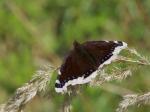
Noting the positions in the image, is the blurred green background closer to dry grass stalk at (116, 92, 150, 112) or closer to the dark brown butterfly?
the dark brown butterfly

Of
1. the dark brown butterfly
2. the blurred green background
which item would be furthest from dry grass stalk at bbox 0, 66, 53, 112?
the blurred green background

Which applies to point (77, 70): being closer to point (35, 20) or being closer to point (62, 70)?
point (62, 70)

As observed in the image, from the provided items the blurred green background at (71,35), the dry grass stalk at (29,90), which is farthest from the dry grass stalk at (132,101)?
the blurred green background at (71,35)

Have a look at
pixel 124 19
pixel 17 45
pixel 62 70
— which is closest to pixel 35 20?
pixel 17 45

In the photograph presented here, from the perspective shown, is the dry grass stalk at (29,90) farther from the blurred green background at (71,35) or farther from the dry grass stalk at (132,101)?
the blurred green background at (71,35)

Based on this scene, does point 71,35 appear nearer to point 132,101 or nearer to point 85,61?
point 85,61

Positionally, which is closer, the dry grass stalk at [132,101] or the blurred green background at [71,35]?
the dry grass stalk at [132,101]
